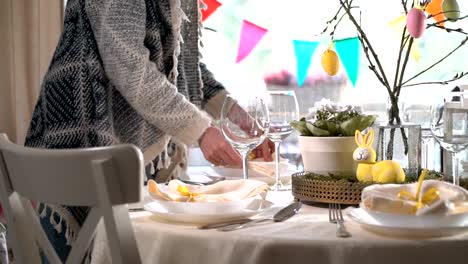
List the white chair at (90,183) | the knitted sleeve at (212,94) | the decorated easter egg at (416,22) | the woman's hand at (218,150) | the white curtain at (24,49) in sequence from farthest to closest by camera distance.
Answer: the white curtain at (24,49) < the knitted sleeve at (212,94) < the woman's hand at (218,150) < the decorated easter egg at (416,22) < the white chair at (90,183)

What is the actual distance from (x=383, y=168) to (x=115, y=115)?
0.75 m

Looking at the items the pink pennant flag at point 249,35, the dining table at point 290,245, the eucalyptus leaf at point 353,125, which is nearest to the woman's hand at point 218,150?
the eucalyptus leaf at point 353,125

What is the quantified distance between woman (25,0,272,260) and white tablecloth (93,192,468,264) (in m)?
0.53

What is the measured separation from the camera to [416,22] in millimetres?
1203

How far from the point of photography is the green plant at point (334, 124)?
4.05 ft

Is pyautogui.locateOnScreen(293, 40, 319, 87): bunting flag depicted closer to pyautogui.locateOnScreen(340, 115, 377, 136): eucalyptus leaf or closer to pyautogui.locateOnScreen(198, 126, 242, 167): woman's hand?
pyautogui.locateOnScreen(198, 126, 242, 167): woman's hand

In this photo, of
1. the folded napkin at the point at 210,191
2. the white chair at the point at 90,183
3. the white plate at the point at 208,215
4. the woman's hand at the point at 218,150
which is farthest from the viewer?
the woman's hand at the point at 218,150

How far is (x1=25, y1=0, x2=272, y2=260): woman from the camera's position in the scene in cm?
151

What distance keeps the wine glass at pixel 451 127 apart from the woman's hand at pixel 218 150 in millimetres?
556

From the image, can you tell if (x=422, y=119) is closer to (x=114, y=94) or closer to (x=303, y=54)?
(x=114, y=94)

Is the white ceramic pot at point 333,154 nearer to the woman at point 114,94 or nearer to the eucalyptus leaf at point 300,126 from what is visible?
the eucalyptus leaf at point 300,126

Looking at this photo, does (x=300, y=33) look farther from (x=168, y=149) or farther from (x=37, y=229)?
(x=37, y=229)

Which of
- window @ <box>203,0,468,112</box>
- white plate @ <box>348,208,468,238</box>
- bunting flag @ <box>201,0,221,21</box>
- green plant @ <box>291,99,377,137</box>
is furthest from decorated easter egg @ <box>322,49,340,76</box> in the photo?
bunting flag @ <box>201,0,221,21</box>

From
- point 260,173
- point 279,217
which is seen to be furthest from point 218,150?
point 279,217
